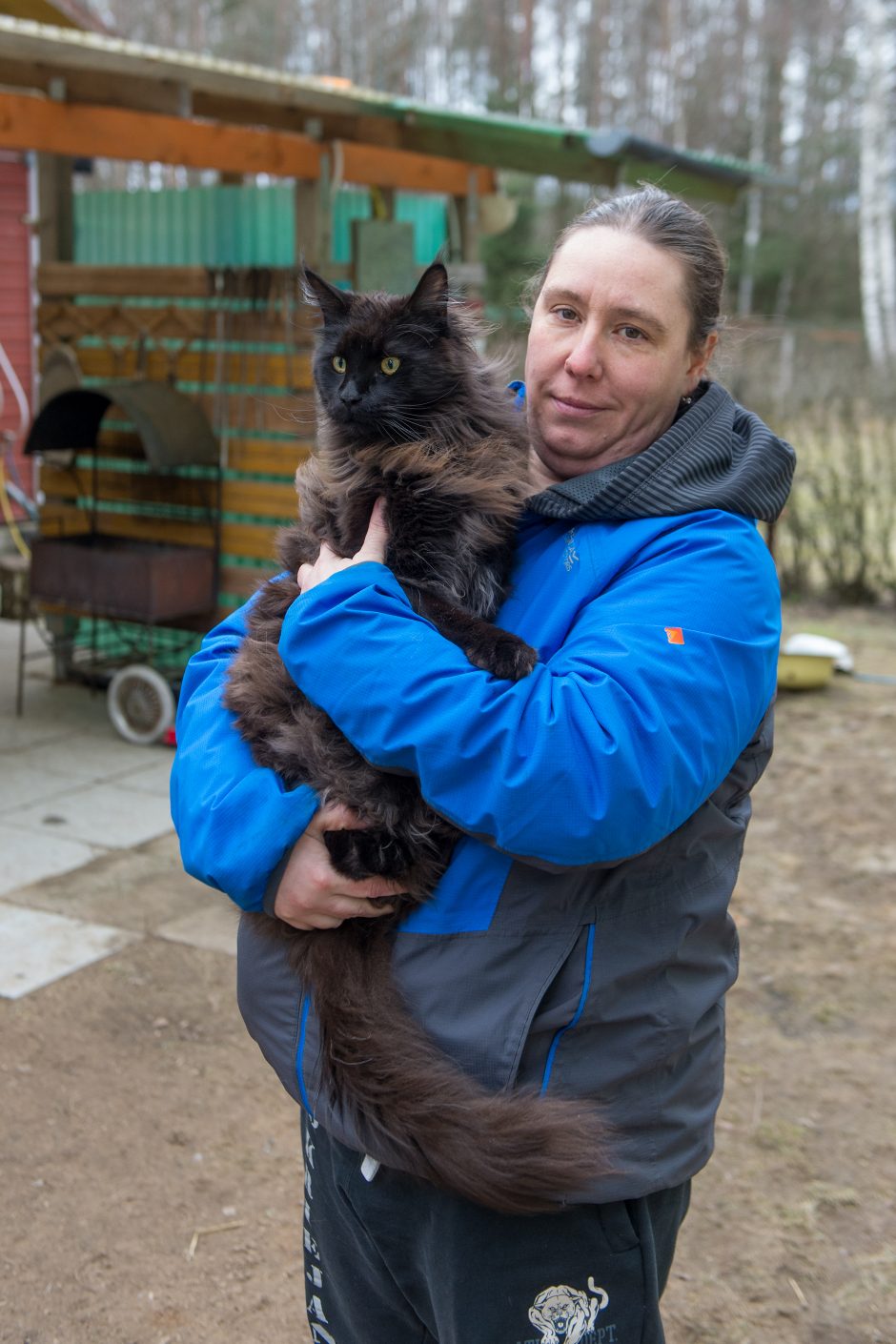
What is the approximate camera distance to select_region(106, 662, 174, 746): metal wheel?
20.2 feet

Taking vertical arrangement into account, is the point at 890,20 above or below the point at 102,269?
above

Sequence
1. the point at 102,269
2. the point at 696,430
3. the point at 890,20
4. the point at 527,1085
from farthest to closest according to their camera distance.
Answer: the point at 890,20 → the point at 102,269 → the point at 696,430 → the point at 527,1085

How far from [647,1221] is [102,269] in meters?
6.27

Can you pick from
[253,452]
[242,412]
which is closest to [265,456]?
[253,452]

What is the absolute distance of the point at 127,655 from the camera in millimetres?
6777

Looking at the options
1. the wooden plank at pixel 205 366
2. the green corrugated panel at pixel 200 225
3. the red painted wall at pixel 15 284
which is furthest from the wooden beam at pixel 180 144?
the red painted wall at pixel 15 284

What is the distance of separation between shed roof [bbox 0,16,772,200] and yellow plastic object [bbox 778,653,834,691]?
3.18 metres

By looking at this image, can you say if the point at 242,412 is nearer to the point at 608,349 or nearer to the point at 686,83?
the point at 608,349

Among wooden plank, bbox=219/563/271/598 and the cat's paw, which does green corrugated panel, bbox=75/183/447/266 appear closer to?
wooden plank, bbox=219/563/271/598

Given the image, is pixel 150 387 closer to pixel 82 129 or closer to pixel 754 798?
pixel 82 129

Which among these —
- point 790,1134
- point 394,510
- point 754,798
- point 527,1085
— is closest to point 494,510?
point 394,510

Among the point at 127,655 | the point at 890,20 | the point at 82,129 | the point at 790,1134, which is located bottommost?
the point at 790,1134

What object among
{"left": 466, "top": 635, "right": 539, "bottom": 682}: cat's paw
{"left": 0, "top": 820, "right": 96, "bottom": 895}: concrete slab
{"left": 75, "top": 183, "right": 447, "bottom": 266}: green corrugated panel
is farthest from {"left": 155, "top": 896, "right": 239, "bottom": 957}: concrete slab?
{"left": 75, "top": 183, "right": 447, "bottom": 266}: green corrugated panel

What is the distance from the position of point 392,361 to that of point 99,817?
3730 millimetres
